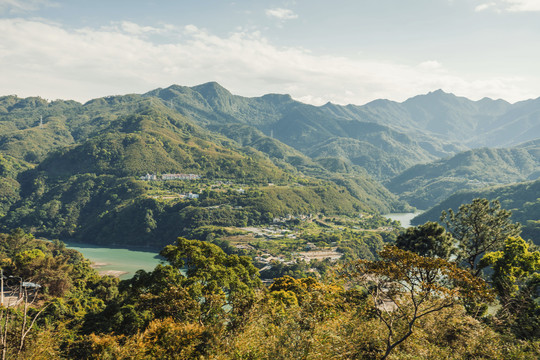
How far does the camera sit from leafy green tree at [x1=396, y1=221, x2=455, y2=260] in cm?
2703

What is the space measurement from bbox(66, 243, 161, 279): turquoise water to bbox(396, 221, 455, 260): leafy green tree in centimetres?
7058

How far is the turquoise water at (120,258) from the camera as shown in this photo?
8838 centimetres

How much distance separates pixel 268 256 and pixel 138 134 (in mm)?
135489

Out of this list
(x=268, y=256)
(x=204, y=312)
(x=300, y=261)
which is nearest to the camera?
(x=204, y=312)

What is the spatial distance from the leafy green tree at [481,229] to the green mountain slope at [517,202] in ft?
269

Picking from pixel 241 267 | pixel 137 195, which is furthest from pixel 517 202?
pixel 137 195

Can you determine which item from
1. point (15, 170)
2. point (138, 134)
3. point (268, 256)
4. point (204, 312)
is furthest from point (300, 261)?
point (15, 170)

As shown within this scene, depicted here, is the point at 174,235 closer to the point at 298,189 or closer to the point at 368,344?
the point at 298,189

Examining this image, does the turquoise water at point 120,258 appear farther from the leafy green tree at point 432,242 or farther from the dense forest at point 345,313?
the leafy green tree at point 432,242

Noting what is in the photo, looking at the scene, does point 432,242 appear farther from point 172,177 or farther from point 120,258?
point 172,177

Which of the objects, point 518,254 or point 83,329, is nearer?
point 518,254

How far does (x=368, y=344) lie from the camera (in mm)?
12789

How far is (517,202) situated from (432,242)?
15769 cm

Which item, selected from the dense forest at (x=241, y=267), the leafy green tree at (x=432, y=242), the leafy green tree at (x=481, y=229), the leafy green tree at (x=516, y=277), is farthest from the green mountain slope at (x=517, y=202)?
the leafy green tree at (x=516, y=277)
